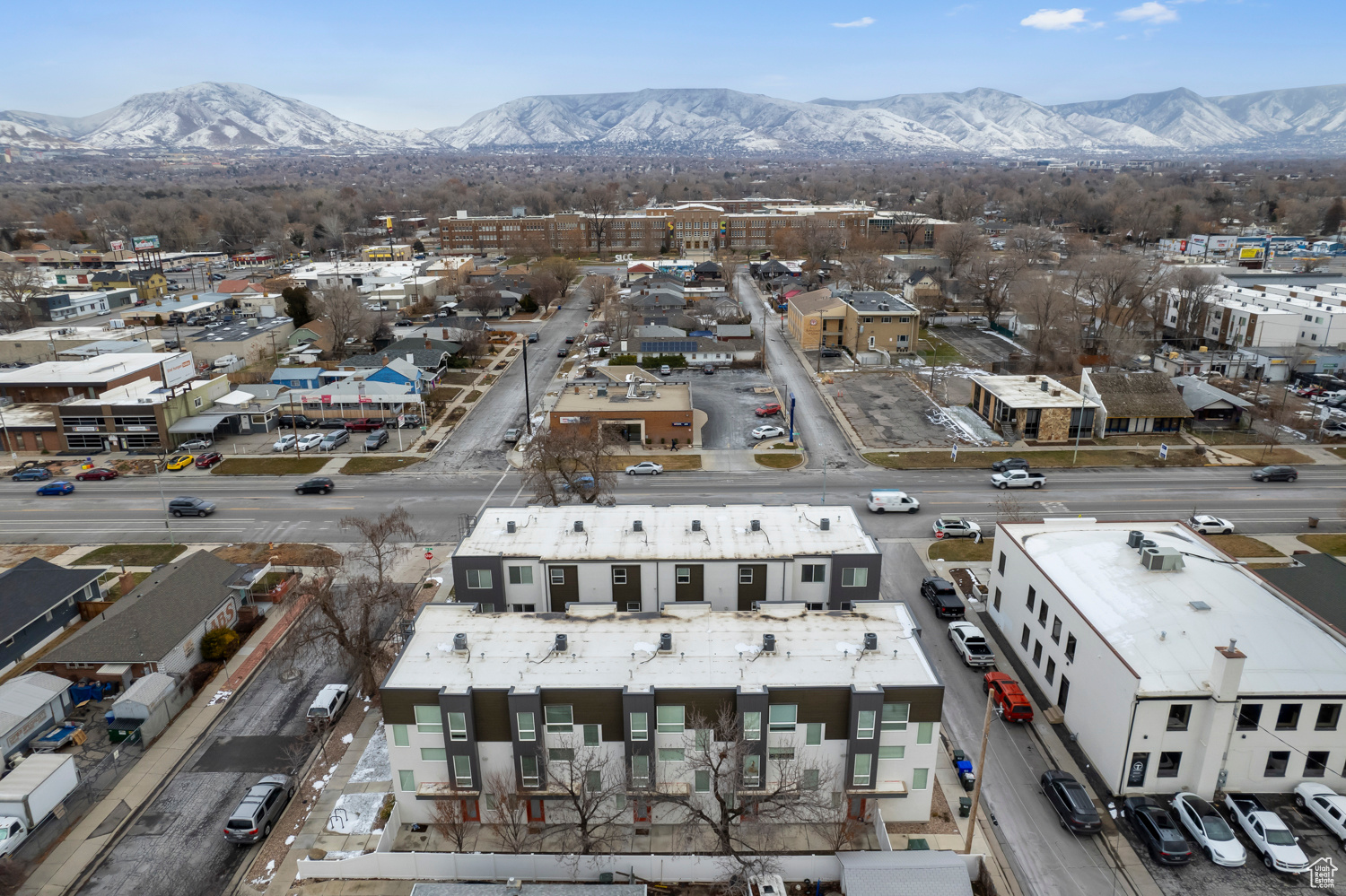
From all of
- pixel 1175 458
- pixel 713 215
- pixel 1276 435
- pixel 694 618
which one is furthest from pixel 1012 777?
pixel 713 215

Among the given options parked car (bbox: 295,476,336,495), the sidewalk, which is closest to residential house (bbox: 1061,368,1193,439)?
parked car (bbox: 295,476,336,495)

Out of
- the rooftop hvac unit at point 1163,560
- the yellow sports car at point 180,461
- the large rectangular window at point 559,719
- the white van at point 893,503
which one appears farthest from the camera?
the yellow sports car at point 180,461

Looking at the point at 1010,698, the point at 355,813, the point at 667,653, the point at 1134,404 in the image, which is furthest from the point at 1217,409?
the point at 355,813

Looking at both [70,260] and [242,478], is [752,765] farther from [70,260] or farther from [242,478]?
[70,260]

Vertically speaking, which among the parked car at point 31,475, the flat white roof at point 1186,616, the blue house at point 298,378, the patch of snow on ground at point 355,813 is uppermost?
the flat white roof at point 1186,616

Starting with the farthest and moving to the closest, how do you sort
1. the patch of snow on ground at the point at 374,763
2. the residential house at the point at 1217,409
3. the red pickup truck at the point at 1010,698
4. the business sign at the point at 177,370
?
the business sign at the point at 177,370 < the residential house at the point at 1217,409 < the red pickup truck at the point at 1010,698 < the patch of snow on ground at the point at 374,763

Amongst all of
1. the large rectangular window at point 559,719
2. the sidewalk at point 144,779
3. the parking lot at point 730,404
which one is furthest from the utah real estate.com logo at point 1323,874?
the parking lot at point 730,404

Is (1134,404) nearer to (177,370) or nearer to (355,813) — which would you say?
(355,813)

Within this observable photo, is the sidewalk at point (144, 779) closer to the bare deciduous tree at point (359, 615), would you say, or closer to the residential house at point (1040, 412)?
the bare deciduous tree at point (359, 615)
